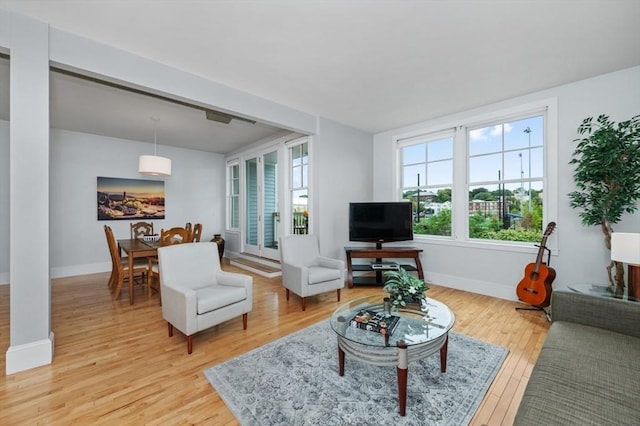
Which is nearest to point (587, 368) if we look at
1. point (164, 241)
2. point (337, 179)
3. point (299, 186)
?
point (337, 179)

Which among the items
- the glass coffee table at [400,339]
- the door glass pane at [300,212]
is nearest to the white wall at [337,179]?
the door glass pane at [300,212]

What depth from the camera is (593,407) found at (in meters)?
1.12

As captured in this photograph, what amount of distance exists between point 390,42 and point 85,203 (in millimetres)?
6143

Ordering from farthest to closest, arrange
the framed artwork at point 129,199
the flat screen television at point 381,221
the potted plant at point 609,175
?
1. the framed artwork at point 129,199
2. the flat screen television at point 381,221
3. the potted plant at point 609,175

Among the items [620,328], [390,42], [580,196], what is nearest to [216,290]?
[390,42]

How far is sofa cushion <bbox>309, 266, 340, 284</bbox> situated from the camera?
3.38 meters

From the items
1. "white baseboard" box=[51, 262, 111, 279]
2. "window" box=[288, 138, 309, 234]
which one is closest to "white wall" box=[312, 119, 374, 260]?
"window" box=[288, 138, 309, 234]

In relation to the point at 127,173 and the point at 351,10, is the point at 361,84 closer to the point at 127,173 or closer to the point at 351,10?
the point at 351,10

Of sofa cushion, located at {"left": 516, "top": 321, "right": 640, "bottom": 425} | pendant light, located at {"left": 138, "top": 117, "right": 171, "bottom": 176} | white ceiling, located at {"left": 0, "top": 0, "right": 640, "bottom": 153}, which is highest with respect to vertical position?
white ceiling, located at {"left": 0, "top": 0, "right": 640, "bottom": 153}

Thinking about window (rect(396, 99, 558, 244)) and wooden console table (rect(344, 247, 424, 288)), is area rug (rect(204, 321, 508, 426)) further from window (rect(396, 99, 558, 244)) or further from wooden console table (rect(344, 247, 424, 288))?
window (rect(396, 99, 558, 244))

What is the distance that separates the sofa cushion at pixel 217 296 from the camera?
2.43 m

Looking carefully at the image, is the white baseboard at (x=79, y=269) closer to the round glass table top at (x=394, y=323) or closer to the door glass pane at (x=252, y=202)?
the door glass pane at (x=252, y=202)

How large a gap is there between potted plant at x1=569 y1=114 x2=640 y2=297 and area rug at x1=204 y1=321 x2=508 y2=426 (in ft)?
5.98

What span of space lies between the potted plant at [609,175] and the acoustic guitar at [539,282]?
456 millimetres
